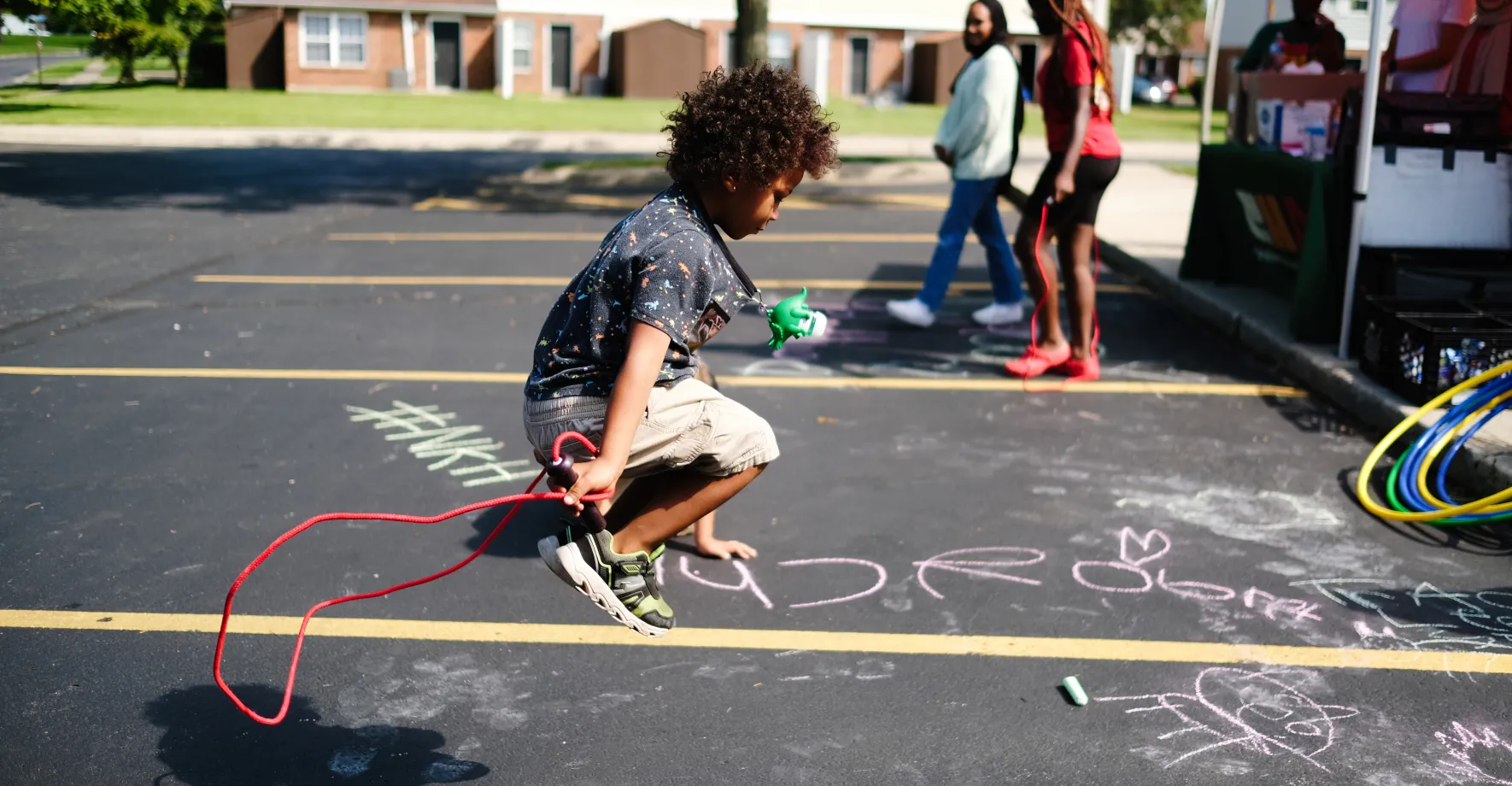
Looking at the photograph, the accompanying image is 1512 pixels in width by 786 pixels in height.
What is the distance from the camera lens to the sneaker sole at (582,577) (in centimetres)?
306

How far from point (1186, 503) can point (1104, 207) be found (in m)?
9.36

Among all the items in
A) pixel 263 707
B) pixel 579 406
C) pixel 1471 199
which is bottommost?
pixel 263 707

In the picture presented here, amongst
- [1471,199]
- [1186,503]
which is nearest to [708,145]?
[1186,503]

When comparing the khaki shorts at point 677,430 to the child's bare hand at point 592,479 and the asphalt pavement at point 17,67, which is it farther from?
the asphalt pavement at point 17,67

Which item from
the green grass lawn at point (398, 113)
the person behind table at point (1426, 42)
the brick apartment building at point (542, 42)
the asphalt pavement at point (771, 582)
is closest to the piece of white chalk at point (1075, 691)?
the asphalt pavement at point (771, 582)

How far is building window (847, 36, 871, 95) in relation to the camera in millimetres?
46094

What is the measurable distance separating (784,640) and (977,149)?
4687mm

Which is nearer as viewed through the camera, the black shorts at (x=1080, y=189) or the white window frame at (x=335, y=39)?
the black shorts at (x=1080, y=189)

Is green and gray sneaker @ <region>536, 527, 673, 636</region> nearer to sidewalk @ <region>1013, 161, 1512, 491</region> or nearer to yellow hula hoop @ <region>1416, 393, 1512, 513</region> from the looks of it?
yellow hula hoop @ <region>1416, 393, 1512, 513</region>

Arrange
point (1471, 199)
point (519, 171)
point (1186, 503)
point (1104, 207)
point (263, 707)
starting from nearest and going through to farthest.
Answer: point (263, 707) < point (1186, 503) < point (1471, 199) < point (1104, 207) < point (519, 171)

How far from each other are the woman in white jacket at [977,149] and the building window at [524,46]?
37.7 m

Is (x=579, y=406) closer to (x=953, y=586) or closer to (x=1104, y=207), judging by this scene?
(x=953, y=586)

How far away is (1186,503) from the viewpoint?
519cm

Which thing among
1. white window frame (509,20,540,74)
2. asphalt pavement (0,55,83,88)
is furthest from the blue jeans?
white window frame (509,20,540,74)
